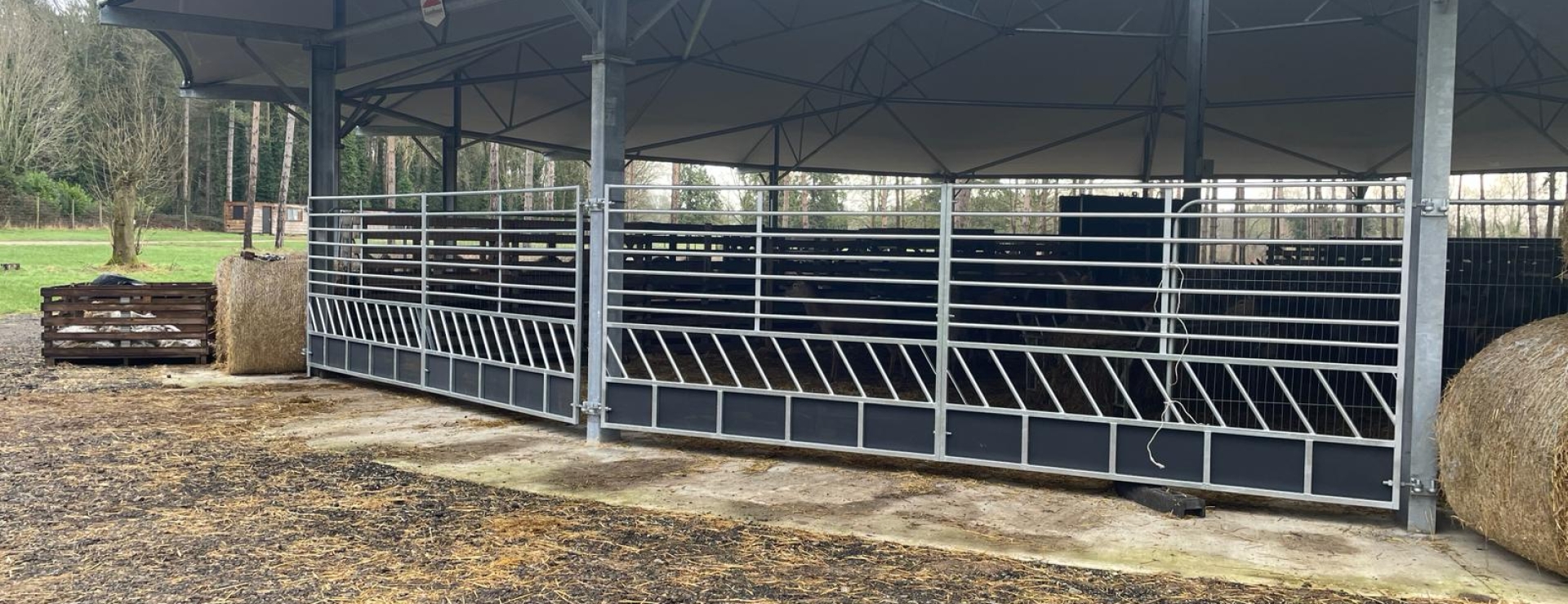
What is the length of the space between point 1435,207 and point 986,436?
8.98 feet

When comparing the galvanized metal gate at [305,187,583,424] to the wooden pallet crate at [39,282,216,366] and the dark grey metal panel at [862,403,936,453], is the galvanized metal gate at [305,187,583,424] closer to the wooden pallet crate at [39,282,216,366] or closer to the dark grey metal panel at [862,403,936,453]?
the wooden pallet crate at [39,282,216,366]

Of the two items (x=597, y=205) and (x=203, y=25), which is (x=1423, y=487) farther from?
(x=203, y=25)

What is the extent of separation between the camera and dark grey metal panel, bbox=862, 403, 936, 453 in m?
6.71

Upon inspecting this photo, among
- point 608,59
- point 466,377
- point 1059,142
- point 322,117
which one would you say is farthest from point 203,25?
point 1059,142

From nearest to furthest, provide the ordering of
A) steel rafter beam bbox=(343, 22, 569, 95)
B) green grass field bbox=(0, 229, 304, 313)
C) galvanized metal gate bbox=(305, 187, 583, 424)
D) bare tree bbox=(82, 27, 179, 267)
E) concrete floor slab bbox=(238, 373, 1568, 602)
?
concrete floor slab bbox=(238, 373, 1568, 602), galvanized metal gate bbox=(305, 187, 583, 424), steel rafter beam bbox=(343, 22, 569, 95), green grass field bbox=(0, 229, 304, 313), bare tree bbox=(82, 27, 179, 267)

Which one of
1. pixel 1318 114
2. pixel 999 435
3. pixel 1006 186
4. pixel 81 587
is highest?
pixel 1318 114

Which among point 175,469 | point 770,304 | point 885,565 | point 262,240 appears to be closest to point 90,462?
point 175,469

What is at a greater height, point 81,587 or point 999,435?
point 999,435

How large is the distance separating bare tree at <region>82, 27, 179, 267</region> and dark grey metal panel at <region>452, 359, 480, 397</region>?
1873cm

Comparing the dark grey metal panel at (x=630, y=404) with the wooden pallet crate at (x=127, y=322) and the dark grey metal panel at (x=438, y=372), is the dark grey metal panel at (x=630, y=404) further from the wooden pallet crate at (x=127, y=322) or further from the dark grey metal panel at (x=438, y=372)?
the wooden pallet crate at (x=127, y=322)

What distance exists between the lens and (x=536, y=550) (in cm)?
506

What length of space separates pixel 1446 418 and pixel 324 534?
5648mm

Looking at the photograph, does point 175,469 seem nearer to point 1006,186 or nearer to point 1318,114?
point 1006,186

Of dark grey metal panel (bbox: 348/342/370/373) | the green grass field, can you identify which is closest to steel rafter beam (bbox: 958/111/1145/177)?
dark grey metal panel (bbox: 348/342/370/373)
